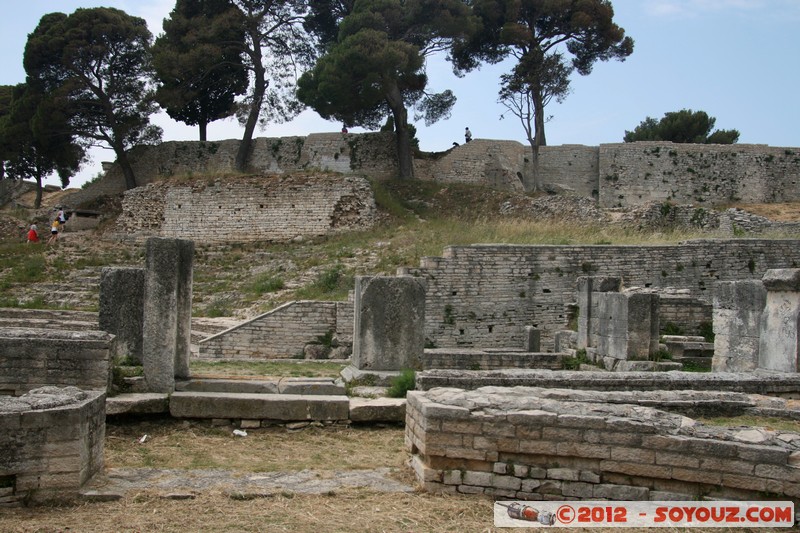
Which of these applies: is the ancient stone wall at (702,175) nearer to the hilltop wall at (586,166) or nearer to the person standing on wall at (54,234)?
the hilltop wall at (586,166)

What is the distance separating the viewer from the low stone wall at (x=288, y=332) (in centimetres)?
1484

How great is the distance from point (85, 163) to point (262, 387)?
2881 centimetres

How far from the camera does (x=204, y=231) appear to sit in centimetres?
2520

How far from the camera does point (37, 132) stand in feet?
94.1

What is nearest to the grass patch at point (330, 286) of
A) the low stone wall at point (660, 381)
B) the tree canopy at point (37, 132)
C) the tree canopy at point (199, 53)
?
the low stone wall at point (660, 381)

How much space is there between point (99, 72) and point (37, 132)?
11.1 feet

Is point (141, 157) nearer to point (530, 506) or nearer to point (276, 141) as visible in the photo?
point (276, 141)

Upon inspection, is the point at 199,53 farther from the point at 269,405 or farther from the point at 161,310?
the point at 269,405

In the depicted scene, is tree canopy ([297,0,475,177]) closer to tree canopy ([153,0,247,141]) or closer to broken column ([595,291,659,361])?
tree canopy ([153,0,247,141])

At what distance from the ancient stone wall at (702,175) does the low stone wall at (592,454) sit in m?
24.1

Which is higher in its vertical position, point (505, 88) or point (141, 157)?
point (505, 88)

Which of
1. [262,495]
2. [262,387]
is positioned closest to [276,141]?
[262,387]

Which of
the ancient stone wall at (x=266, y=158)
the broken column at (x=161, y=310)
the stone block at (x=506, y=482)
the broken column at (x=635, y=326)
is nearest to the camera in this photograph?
the stone block at (x=506, y=482)

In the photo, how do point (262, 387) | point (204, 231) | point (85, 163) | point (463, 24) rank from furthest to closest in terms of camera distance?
point (85, 163)
point (463, 24)
point (204, 231)
point (262, 387)
